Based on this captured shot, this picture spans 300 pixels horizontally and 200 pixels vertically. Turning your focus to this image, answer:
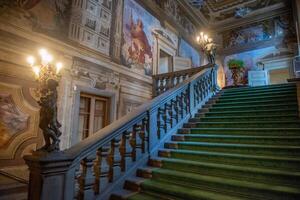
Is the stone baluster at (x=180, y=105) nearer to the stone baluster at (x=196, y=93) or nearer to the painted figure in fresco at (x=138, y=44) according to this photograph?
the stone baluster at (x=196, y=93)

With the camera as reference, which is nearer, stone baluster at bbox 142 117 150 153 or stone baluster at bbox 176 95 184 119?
stone baluster at bbox 142 117 150 153

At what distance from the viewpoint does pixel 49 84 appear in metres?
2.50

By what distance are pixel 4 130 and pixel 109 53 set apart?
142 inches

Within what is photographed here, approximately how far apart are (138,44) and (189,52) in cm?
479

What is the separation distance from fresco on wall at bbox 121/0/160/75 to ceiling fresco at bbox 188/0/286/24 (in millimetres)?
4665

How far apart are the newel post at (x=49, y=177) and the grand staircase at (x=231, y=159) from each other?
85 cm

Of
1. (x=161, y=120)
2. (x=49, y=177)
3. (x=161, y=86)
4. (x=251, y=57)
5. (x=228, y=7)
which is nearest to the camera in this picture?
(x=49, y=177)

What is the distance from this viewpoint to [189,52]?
12.0 meters

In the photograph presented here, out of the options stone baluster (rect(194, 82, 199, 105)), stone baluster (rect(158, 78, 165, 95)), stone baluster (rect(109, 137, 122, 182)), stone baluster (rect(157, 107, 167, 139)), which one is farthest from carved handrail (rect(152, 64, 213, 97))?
stone baluster (rect(109, 137, 122, 182))

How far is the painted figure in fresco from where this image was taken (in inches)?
305

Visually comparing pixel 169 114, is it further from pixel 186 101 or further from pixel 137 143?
pixel 137 143

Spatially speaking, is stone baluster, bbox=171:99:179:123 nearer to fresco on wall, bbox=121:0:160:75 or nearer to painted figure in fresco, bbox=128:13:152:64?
fresco on wall, bbox=121:0:160:75

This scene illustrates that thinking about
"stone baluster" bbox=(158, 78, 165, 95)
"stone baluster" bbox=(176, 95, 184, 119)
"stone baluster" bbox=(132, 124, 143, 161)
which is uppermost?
"stone baluster" bbox=(158, 78, 165, 95)

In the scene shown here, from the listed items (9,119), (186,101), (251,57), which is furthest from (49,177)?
(251,57)
